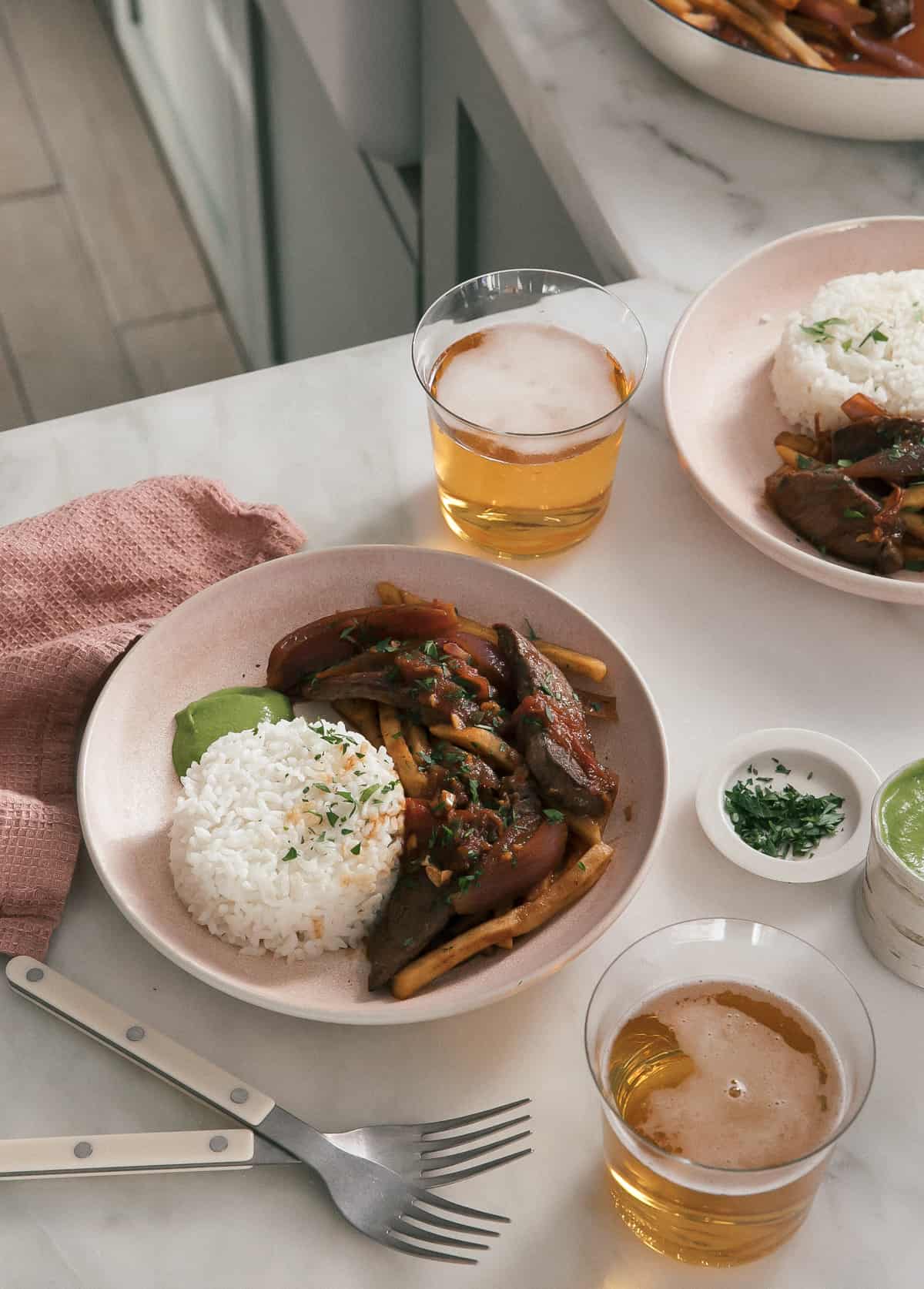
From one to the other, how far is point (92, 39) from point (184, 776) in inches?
146

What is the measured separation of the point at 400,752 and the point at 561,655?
17 centimetres

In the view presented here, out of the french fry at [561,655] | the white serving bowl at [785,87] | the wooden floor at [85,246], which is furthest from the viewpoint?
the wooden floor at [85,246]

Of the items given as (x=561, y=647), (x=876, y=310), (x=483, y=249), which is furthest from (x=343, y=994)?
(x=483, y=249)

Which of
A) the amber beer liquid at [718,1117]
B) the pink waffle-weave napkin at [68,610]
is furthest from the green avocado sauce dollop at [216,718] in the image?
the amber beer liquid at [718,1117]

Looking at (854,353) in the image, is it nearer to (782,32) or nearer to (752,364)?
(752,364)

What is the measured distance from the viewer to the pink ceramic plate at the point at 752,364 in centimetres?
139

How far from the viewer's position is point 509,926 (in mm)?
1047

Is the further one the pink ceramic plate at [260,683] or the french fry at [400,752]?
the french fry at [400,752]

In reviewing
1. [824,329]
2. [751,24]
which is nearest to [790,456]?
[824,329]

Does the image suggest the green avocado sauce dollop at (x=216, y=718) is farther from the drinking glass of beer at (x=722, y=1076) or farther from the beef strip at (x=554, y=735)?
the drinking glass of beer at (x=722, y=1076)

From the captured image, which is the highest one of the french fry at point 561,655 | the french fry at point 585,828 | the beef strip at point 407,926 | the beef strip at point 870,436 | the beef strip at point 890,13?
the beef strip at point 890,13

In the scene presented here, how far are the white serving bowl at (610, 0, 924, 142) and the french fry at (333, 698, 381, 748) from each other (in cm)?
108

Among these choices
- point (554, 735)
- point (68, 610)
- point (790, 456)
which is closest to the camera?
point (554, 735)

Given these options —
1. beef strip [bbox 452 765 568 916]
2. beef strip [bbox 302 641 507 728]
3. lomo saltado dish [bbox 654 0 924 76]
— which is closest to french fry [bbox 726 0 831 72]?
lomo saltado dish [bbox 654 0 924 76]
